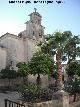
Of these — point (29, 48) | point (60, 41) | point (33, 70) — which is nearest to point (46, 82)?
point (29, 48)

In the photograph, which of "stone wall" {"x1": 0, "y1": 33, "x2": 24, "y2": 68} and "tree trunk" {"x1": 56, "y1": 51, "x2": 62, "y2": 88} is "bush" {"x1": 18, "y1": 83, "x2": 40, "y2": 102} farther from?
"stone wall" {"x1": 0, "y1": 33, "x2": 24, "y2": 68}

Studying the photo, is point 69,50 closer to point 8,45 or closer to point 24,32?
point 8,45

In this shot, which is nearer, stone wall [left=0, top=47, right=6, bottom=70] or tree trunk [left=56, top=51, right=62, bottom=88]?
tree trunk [left=56, top=51, right=62, bottom=88]

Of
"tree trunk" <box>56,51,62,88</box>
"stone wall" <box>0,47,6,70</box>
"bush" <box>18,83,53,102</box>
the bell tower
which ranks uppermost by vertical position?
the bell tower

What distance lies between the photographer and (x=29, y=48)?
39.8 meters

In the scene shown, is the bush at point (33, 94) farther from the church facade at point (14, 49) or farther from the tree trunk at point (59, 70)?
the church facade at point (14, 49)

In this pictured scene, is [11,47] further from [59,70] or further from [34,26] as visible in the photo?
[59,70]

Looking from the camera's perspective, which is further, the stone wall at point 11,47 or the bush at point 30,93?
the stone wall at point 11,47

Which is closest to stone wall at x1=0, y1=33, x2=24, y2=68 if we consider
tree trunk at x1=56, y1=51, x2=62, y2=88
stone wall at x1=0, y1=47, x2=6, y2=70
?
stone wall at x1=0, y1=47, x2=6, y2=70

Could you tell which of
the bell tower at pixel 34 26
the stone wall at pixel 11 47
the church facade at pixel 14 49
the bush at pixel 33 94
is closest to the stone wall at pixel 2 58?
the church facade at pixel 14 49

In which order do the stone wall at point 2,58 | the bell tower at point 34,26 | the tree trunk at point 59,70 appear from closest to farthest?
the tree trunk at point 59,70, the stone wall at point 2,58, the bell tower at point 34,26

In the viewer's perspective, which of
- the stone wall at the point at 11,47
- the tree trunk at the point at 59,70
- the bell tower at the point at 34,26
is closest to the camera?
the tree trunk at the point at 59,70

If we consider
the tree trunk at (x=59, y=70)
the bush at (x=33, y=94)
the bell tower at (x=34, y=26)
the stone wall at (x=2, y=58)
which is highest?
the bell tower at (x=34, y=26)

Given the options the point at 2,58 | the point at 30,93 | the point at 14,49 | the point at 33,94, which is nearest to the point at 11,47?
the point at 14,49
